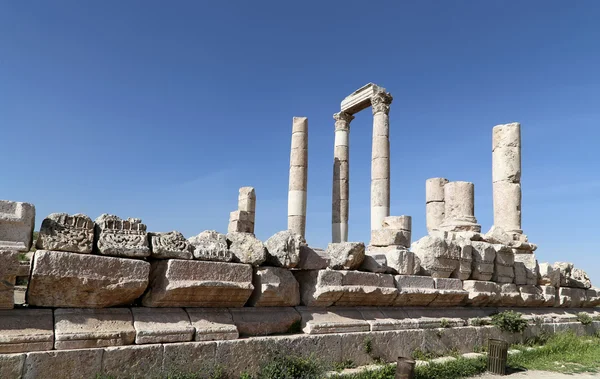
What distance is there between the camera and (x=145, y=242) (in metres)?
5.45

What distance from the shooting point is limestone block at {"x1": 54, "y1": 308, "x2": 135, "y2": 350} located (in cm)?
466

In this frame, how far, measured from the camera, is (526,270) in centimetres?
1166

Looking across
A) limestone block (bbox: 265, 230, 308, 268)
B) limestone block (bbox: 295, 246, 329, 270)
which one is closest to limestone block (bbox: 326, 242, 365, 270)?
limestone block (bbox: 295, 246, 329, 270)

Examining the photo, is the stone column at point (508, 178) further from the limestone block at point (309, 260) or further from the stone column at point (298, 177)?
the limestone block at point (309, 260)

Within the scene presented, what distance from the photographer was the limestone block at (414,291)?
8.21m

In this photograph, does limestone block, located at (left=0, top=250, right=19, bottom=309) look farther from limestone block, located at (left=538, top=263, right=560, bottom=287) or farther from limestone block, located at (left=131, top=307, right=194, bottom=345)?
limestone block, located at (left=538, top=263, right=560, bottom=287)

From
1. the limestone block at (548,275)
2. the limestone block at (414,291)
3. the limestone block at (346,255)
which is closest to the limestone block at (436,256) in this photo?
the limestone block at (414,291)

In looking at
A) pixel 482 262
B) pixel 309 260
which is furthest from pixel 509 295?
pixel 309 260

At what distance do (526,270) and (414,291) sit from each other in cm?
495

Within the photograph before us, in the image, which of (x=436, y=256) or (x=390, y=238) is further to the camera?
(x=390, y=238)

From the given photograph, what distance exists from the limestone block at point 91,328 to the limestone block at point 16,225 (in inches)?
32.0

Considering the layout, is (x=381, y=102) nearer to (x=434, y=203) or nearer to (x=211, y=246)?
(x=434, y=203)

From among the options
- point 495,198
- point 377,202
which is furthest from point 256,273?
point 377,202

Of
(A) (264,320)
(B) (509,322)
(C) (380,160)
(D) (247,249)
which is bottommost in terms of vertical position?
(B) (509,322)
